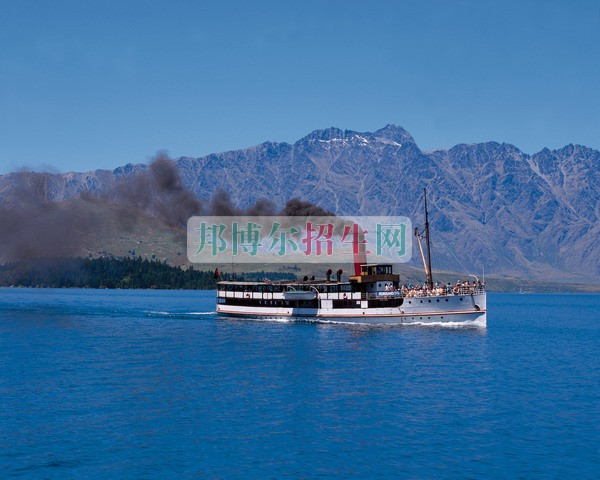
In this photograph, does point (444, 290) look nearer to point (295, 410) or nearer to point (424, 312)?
point (424, 312)

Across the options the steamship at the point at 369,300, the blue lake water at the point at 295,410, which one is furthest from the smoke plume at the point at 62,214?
the blue lake water at the point at 295,410

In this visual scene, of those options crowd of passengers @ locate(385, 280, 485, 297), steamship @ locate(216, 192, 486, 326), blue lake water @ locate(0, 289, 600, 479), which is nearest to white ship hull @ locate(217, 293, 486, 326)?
steamship @ locate(216, 192, 486, 326)

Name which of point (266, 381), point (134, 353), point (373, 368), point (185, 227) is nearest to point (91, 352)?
point (134, 353)

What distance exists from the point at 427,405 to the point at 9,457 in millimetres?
31201

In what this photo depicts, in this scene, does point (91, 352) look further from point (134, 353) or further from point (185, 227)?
point (185, 227)

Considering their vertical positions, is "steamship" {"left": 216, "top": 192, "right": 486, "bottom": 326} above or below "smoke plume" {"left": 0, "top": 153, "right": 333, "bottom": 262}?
below

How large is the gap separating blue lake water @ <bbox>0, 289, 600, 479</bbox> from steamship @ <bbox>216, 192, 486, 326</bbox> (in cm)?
1978

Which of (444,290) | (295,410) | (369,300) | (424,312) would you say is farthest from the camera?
(369,300)

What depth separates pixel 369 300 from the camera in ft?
394

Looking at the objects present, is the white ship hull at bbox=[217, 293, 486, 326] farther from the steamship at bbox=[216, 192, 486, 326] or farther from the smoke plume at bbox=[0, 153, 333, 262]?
the smoke plume at bbox=[0, 153, 333, 262]

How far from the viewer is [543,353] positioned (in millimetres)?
94500

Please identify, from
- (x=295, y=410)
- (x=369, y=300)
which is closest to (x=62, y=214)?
(x=369, y=300)

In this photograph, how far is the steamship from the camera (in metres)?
116

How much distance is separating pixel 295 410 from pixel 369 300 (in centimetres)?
6840
